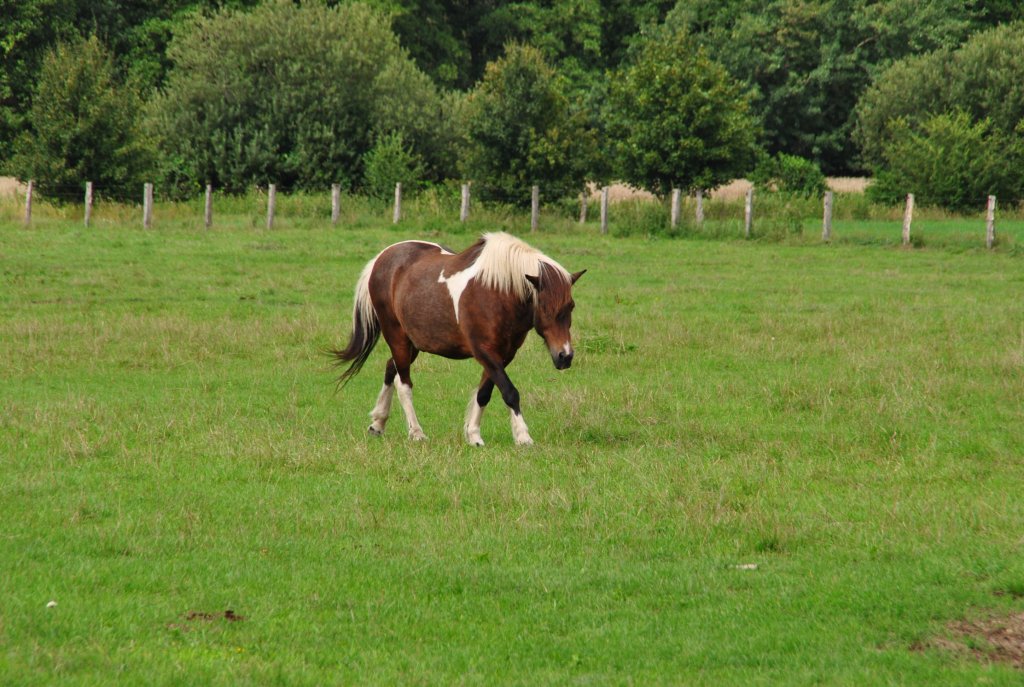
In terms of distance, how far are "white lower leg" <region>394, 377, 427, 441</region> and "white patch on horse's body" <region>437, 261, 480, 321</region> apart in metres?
0.86

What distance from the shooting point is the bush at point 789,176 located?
53.7 m

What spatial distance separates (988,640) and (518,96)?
35623 mm

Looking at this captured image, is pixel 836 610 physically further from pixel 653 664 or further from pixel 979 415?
pixel 979 415

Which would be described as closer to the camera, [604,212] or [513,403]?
[513,403]

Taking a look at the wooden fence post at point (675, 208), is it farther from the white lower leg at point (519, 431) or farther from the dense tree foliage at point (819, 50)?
the dense tree foliage at point (819, 50)

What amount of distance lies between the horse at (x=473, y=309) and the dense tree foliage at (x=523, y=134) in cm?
2819

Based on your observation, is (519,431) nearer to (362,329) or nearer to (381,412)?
(381,412)

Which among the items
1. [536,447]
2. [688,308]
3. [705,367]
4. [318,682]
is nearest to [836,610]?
[318,682]

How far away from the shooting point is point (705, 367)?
49.3 feet

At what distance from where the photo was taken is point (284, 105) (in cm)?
4828

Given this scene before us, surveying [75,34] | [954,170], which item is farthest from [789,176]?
[75,34]

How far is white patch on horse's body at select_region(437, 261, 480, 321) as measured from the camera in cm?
1108

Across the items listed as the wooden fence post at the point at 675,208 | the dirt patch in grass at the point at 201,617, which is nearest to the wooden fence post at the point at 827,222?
the wooden fence post at the point at 675,208

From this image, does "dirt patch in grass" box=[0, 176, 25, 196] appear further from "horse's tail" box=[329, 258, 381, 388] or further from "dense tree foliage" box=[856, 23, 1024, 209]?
"horse's tail" box=[329, 258, 381, 388]
